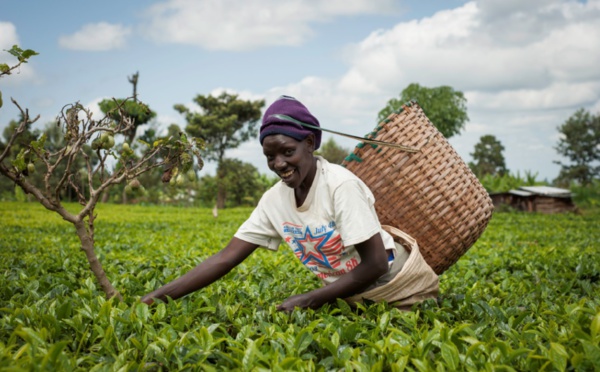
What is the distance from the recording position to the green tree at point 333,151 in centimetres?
3526

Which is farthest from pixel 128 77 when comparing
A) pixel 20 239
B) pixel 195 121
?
pixel 20 239

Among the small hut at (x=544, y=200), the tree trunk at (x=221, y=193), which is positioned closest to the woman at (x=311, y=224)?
the small hut at (x=544, y=200)

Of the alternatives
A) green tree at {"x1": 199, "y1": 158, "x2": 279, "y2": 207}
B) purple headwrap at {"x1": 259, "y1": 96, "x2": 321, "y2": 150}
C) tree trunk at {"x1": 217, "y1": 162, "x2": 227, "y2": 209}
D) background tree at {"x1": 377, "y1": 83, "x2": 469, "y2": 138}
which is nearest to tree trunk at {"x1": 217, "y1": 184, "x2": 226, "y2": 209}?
tree trunk at {"x1": 217, "y1": 162, "x2": 227, "y2": 209}

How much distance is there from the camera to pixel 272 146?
255 cm

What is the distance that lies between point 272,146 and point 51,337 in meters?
1.25

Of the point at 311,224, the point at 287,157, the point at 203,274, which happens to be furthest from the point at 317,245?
the point at 203,274

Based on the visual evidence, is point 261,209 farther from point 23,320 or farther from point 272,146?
point 23,320

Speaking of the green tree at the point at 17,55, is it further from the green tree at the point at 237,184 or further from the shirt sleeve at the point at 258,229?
the green tree at the point at 237,184

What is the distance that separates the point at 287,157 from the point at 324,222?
38 centimetres

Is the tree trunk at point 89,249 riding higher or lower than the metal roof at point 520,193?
higher

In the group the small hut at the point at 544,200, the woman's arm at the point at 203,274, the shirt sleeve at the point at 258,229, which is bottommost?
the small hut at the point at 544,200

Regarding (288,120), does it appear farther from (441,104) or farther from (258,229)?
(441,104)

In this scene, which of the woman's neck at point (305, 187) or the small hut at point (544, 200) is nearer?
the woman's neck at point (305, 187)

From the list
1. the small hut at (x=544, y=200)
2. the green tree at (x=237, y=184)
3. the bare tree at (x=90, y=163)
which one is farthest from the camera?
the green tree at (x=237, y=184)
